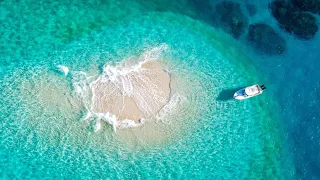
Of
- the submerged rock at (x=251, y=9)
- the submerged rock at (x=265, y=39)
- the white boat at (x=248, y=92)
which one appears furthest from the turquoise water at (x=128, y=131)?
the submerged rock at (x=251, y=9)

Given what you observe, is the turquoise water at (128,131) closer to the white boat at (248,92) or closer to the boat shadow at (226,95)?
the boat shadow at (226,95)

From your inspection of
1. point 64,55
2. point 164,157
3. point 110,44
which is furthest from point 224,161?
point 64,55

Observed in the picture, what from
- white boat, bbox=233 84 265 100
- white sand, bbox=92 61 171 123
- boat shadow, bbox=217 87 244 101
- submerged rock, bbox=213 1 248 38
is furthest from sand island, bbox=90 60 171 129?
submerged rock, bbox=213 1 248 38

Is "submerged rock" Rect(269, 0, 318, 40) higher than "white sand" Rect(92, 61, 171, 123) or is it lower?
lower

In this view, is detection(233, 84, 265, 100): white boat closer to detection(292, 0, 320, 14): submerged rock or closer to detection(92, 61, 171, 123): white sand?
detection(92, 61, 171, 123): white sand

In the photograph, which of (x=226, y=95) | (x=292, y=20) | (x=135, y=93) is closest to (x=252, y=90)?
(x=226, y=95)

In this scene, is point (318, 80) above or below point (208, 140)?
below

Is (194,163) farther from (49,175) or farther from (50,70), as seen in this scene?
(50,70)
